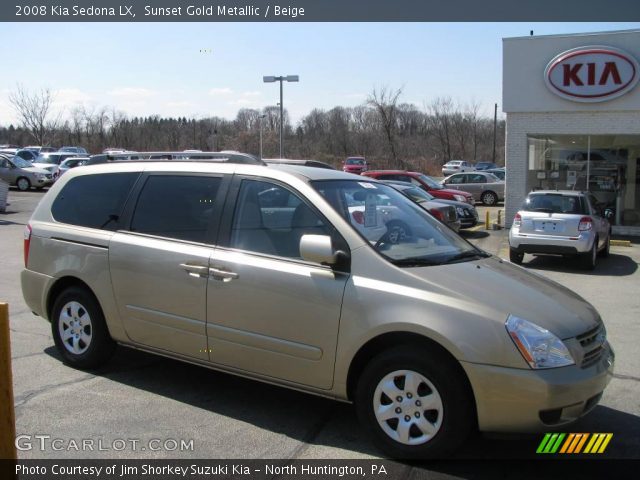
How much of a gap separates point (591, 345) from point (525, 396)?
2.28 feet

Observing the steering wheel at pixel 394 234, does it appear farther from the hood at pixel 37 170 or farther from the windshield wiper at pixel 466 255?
the hood at pixel 37 170

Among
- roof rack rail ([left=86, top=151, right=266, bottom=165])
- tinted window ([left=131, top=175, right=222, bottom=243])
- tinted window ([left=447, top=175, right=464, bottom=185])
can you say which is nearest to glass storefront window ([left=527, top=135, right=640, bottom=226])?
tinted window ([left=447, top=175, right=464, bottom=185])

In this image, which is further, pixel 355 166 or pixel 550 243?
pixel 355 166

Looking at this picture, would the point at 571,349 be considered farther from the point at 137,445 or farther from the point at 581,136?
the point at 581,136

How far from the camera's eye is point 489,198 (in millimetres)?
27172

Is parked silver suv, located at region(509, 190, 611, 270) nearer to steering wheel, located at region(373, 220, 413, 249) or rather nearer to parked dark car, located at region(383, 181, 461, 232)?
parked dark car, located at region(383, 181, 461, 232)

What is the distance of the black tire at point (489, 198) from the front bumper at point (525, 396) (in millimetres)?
24486

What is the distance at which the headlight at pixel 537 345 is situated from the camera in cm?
345

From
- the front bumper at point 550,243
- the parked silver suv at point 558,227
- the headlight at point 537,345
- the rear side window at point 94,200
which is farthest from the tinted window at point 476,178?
the headlight at point 537,345

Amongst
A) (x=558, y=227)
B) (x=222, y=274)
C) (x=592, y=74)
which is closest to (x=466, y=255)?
(x=222, y=274)

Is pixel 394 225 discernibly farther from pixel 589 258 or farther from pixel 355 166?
pixel 355 166

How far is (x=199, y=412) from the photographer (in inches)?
175

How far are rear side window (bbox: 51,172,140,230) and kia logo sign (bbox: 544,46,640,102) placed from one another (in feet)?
49.8

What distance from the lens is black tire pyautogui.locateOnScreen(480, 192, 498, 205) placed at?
27078 millimetres
